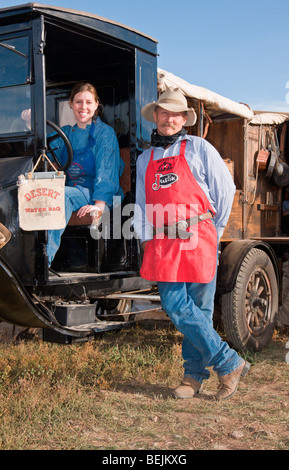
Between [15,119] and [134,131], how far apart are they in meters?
1.03

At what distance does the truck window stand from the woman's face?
740mm

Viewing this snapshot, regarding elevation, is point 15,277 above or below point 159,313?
above

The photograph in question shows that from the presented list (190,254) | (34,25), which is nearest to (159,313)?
(190,254)

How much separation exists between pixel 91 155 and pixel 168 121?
853mm

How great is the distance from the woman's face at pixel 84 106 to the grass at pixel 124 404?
1963 mm

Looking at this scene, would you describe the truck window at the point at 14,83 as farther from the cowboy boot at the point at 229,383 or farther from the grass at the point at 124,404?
the cowboy boot at the point at 229,383

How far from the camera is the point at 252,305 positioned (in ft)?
16.6

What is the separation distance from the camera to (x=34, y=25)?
3475 millimetres

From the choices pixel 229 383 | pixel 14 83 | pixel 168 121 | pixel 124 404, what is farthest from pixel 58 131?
pixel 229 383

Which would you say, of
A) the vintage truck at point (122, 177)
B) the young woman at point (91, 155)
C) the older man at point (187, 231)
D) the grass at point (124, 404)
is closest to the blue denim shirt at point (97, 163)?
the young woman at point (91, 155)

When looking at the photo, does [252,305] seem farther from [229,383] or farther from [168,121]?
[168,121]

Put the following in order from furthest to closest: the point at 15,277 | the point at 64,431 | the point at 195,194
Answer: the point at 195,194 → the point at 15,277 → the point at 64,431

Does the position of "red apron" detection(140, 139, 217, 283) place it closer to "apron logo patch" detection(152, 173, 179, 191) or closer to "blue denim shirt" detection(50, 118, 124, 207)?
"apron logo patch" detection(152, 173, 179, 191)

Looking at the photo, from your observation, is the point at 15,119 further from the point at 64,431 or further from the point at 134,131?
the point at 64,431
